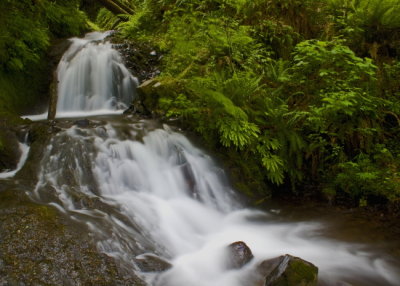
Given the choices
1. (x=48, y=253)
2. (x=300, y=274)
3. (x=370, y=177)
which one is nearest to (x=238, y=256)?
(x=300, y=274)

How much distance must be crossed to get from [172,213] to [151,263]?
1256 millimetres

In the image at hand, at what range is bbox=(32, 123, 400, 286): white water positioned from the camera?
3398 millimetres

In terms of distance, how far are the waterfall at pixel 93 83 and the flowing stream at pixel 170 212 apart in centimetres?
147

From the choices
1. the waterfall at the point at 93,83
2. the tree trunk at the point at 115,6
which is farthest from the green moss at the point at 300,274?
the tree trunk at the point at 115,6

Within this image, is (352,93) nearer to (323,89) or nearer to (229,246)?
(323,89)

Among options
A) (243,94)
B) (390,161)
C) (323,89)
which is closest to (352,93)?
(323,89)

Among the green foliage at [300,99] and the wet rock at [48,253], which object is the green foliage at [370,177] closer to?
the green foliage at [300,99]

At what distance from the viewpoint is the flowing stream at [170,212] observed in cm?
339

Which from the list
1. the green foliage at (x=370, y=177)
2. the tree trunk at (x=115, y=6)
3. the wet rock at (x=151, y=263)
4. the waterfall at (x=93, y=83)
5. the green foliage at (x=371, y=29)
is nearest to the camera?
the wet rock at (x=151, y=263)

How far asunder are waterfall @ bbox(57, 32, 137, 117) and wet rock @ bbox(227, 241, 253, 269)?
486cm

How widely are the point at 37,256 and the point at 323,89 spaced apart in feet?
16.1

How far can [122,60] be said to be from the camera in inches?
324

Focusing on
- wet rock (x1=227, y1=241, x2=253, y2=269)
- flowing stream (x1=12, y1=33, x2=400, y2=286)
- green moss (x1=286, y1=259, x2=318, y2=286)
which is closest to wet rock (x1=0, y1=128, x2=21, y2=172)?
flowing stream (x1=12, y1=33, x2=400, y2=286)

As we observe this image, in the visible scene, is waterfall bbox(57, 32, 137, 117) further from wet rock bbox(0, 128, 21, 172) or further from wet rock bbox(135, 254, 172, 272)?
wet rock bbox(135, 254, 172, 272)
